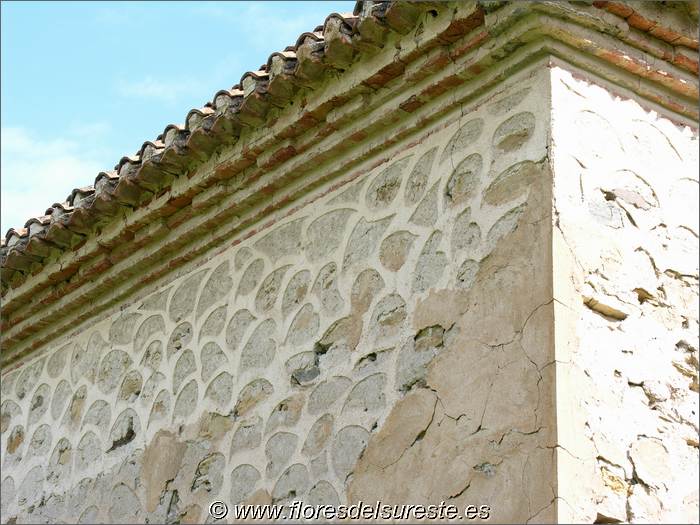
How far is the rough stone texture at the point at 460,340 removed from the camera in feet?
Result: 14.5

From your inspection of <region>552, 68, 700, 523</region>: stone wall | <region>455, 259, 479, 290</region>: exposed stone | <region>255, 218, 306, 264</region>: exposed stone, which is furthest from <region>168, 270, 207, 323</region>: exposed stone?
<region>552, 68, 700, 523</region>: stone wall

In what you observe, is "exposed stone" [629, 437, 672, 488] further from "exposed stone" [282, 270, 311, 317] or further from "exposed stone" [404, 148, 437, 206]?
"exposed stone" [282, 270, 311, 317]

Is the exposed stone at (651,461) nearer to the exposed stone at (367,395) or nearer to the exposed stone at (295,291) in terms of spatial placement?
the exposed stone at (367,395)

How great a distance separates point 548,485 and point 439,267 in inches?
41.9

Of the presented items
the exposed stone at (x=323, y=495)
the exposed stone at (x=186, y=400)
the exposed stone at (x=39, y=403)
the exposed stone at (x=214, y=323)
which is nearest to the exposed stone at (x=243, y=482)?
the exposed stone at (x=323, y=495)

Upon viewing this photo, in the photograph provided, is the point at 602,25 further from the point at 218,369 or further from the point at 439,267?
the point at 218,369

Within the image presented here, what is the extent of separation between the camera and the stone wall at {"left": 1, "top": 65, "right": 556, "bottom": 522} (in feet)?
14.9

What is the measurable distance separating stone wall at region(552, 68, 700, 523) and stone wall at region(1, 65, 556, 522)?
0.08m

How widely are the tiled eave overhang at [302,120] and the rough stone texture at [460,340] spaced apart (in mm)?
105

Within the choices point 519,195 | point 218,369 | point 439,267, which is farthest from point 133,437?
point 519,195

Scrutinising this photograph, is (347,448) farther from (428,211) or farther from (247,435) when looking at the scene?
(428,211)

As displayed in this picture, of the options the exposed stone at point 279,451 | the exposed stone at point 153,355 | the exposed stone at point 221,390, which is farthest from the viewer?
the exposed stone at point 153,355

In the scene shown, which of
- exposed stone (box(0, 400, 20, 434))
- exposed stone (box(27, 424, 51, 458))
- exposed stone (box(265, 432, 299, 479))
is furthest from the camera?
exposed stone (box(0, 400, 20, 434))

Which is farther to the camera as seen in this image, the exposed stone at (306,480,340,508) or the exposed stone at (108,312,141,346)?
the exposed stone at (108,312,141,346)
